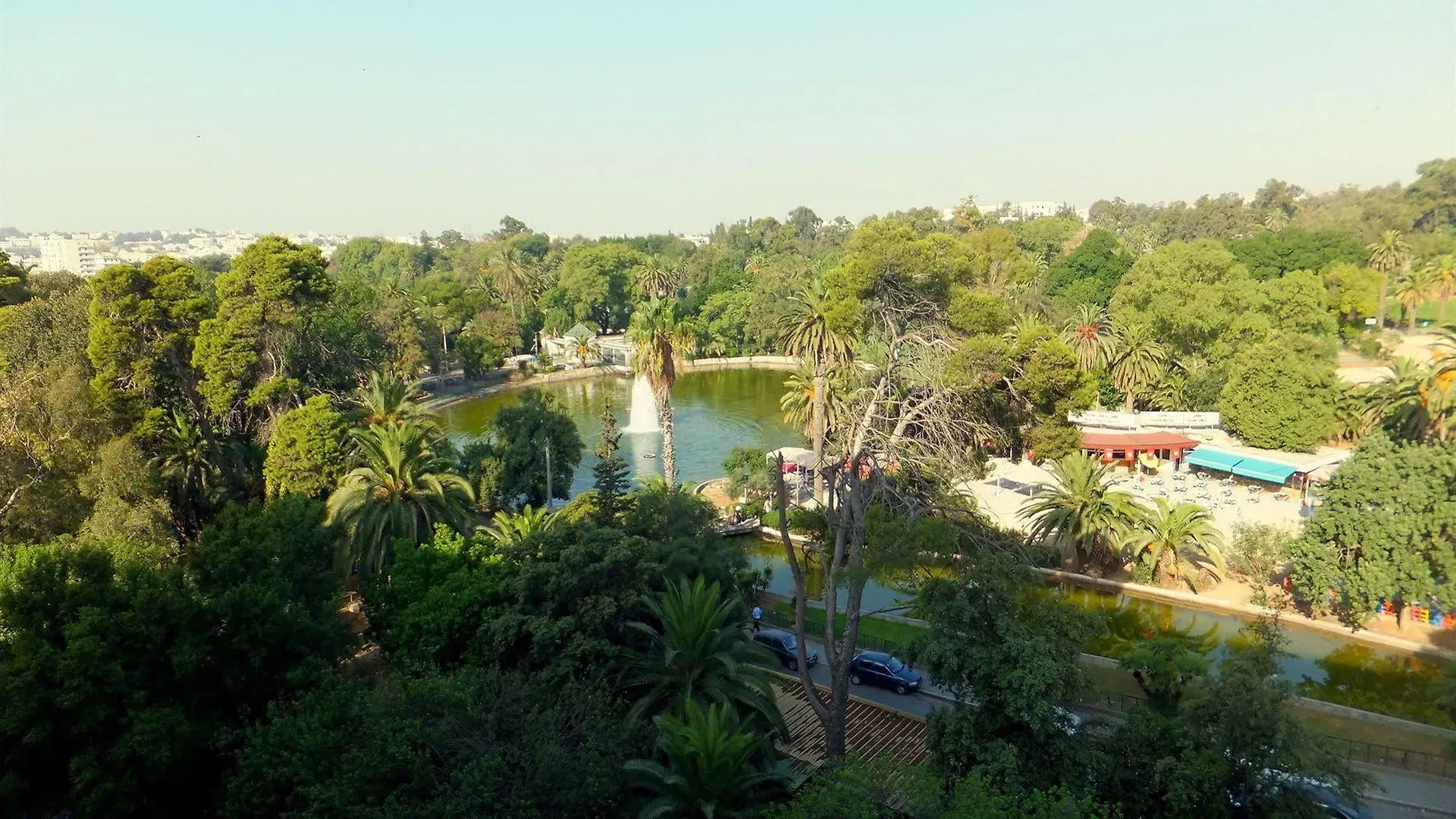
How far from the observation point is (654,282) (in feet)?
203

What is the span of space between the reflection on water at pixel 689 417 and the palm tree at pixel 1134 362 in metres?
15.1

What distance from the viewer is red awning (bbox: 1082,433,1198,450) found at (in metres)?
32.4

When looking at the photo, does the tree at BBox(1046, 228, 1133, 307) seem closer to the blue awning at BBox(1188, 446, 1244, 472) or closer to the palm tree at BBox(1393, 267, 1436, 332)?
the palm tree at BBox(1393, 267, 1436, 332)

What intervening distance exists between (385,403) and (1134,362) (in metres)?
Result: 31.6

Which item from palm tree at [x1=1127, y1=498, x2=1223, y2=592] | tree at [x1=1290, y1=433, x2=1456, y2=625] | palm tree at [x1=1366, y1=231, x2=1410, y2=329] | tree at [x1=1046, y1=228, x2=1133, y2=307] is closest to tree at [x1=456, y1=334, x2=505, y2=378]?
tree at [x1=1046, y1=228, x2=1133, y2=307]

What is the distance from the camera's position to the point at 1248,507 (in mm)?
27844

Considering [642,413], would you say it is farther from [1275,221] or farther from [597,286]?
[1275,221]

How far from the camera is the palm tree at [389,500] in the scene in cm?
1788

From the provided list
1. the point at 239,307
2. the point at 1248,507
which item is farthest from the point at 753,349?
the point at 239,307

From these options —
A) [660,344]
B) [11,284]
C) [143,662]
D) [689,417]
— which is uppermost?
[11,284]

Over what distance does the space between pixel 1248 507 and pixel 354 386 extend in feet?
97.6

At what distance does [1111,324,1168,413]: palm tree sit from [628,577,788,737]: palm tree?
3009cm

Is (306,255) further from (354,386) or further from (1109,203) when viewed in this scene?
(1109,203)

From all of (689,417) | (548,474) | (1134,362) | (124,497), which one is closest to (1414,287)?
(1134,362)
